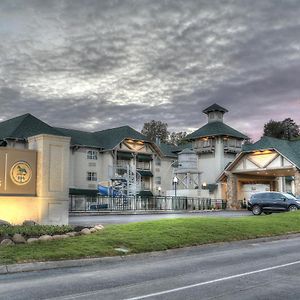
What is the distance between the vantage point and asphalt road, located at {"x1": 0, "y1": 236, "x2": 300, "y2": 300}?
28.8 ft

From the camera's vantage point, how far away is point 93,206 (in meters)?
43.5

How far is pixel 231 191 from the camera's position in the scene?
58.6 metres

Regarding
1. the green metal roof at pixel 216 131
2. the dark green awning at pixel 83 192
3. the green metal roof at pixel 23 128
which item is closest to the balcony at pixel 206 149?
the green metal roof at pixel 216 131

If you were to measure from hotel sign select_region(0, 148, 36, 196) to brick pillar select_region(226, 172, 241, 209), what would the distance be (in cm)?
4207

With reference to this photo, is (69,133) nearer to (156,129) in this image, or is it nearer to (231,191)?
(231,191)

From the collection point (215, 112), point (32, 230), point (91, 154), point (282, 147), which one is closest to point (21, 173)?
point (32, 230)

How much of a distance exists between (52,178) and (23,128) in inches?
1537

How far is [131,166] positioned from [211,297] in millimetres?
58719

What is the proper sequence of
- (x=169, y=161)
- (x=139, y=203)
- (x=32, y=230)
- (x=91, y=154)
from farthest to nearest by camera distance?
(x=169, y=161) → (x=91, y=154) → (x=139, y=203) → (x=32, y=230)

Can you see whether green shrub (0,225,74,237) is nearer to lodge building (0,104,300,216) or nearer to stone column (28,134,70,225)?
stone column (28,134,70,225)

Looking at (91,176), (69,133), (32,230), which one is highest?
(69,133)

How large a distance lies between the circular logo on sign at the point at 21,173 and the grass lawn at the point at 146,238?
3.77 metres

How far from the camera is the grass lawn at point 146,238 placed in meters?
12.8

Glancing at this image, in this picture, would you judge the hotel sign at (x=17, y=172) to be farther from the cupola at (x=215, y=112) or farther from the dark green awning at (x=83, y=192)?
the cupola at (x=215, y=112)
